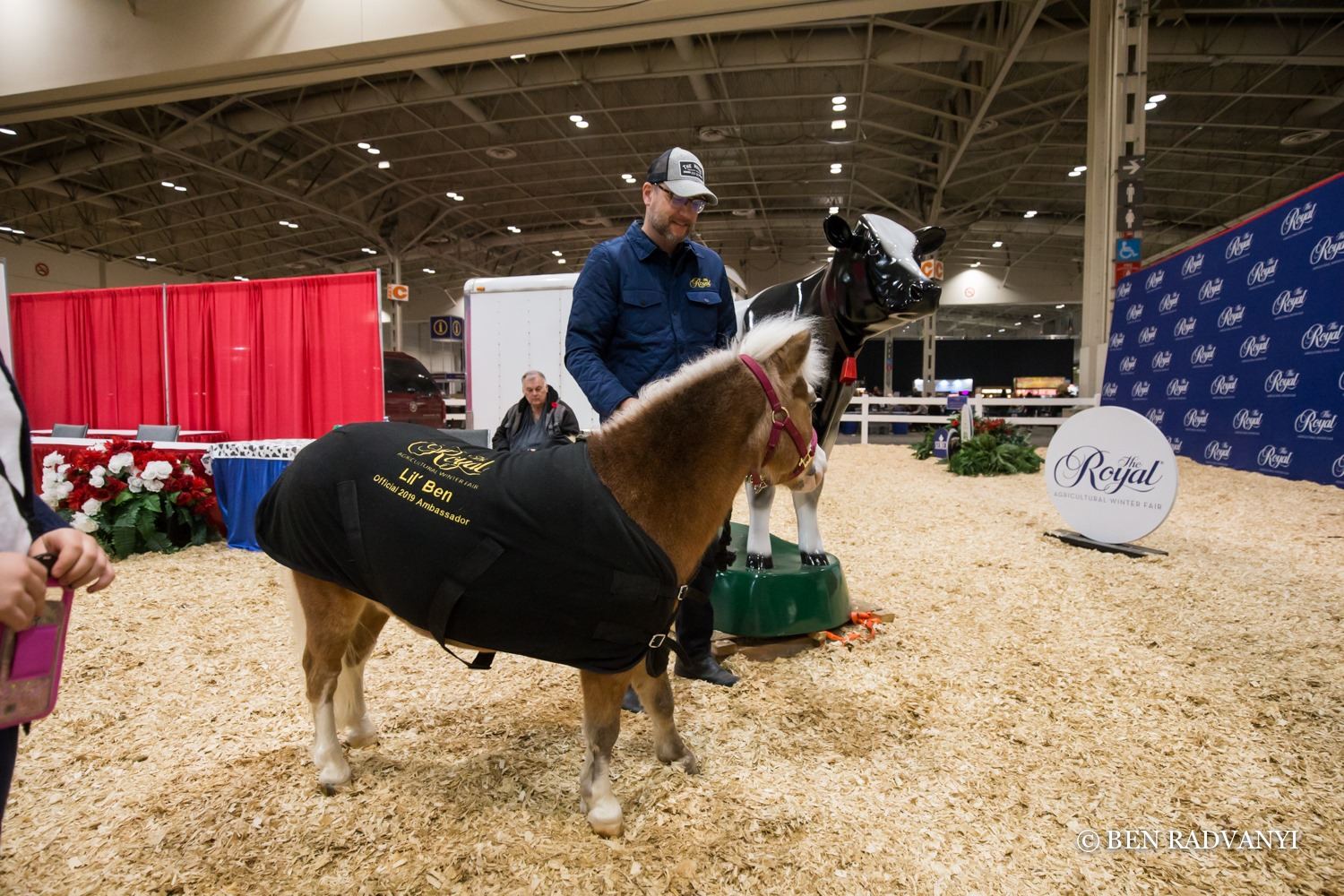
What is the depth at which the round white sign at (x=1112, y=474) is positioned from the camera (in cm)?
447

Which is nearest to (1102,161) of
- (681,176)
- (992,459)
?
(992,459)

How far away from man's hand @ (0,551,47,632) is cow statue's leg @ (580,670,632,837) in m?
1.32

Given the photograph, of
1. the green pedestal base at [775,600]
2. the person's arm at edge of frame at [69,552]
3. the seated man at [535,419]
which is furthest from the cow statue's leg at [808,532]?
the person's arm at edge of frame at [69,552]

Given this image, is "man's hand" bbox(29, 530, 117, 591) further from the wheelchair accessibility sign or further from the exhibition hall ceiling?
the wheelchair accessibility sign

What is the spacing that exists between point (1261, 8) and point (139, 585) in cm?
1764

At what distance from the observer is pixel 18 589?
918mm

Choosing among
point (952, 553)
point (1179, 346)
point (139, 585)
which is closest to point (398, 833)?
point (139, 585)

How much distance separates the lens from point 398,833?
6.61ft

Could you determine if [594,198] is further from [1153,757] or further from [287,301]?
[1153,757]

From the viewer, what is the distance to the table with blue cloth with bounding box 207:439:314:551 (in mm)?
5816

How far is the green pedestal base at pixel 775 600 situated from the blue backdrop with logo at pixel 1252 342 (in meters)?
5.05

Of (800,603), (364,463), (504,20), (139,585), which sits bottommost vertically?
(139,585)

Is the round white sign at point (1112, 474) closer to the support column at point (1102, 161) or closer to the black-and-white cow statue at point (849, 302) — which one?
the black-and-white cow statue at point (849, 302)

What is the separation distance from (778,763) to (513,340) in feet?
21.5
